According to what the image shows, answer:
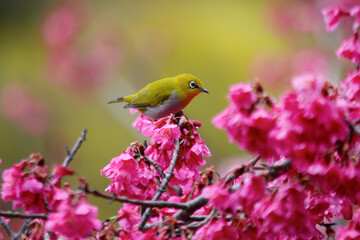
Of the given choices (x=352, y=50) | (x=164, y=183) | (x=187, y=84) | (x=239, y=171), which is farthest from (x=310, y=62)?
(x=239, y=171)

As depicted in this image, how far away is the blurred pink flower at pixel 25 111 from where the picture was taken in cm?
466

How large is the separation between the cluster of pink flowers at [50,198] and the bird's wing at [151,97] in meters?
1.02

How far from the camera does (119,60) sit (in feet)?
14.3

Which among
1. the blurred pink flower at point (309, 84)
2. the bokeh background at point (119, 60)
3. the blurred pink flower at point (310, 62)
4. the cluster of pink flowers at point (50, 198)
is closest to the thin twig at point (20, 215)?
the cluster of pink flowers at point (50, 198)

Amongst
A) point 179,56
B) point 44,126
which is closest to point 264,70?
point 179,56

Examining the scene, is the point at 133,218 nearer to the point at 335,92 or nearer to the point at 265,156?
the point at 265,156

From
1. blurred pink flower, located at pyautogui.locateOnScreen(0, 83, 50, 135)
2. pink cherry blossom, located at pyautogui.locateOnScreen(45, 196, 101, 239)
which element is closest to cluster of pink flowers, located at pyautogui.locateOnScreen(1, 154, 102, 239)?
pink cherry blossom, located at pyautogui.locateOnScreen(45, 196, 101, 239)

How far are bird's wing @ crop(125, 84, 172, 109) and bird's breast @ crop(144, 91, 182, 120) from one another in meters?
0.02

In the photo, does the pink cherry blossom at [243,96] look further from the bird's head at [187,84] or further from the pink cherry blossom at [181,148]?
the bird's head at [187,84]

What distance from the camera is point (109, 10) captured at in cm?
610

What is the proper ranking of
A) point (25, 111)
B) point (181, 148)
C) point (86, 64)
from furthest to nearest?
Answer: point (25, 111)
point (86, 64)
point (181, 148)

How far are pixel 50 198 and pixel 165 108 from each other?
1.05 metres

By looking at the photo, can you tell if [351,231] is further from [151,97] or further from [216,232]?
[151,97]

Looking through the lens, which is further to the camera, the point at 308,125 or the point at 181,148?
the point at 181,148
